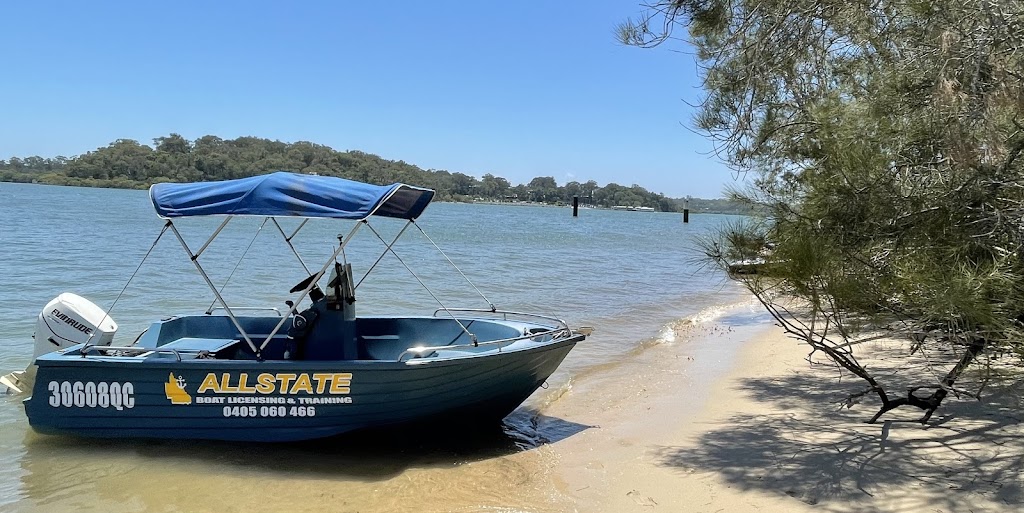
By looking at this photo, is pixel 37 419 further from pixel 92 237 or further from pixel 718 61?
pixel 92 237

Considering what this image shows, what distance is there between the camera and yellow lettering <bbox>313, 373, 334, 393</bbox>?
18.5 feet

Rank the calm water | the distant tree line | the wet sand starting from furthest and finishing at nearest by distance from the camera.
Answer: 1. the distant tree line
2. the calm water
3. the wet sand

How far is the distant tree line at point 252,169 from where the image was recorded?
46219 millimetres

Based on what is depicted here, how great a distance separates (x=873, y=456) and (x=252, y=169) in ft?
160

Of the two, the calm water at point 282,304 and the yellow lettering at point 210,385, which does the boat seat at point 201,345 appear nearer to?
the yellow lettering at point 210,385

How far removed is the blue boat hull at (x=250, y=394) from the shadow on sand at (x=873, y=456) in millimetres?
1788

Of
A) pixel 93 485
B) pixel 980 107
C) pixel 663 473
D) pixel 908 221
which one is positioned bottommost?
pixel 93 485

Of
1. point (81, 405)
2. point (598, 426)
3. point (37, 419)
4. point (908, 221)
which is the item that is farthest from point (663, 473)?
point (37, 419)

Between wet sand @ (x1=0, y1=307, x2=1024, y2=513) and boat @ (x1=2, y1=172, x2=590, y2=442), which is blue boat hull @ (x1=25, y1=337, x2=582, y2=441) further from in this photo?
wet sand @ (x1=0, y1=307, x2=1024, y2=513)

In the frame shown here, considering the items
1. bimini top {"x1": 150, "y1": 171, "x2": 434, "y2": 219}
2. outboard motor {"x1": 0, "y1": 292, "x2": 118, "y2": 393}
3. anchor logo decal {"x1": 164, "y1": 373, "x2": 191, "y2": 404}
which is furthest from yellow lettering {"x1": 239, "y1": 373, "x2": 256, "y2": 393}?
outboard motor {"x1": 0, "y1": 292, "x2": 118, "y2": 393}

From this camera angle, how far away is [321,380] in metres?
5.65

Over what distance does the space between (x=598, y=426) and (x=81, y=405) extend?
14.3 ft

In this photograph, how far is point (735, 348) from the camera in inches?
434

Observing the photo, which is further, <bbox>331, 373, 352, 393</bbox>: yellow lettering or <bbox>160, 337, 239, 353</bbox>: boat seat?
<bbox>160, 337, 239, 353</bbox>: boat seat
